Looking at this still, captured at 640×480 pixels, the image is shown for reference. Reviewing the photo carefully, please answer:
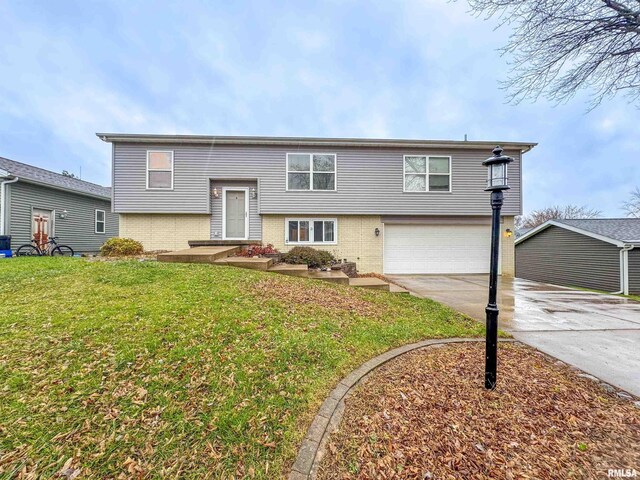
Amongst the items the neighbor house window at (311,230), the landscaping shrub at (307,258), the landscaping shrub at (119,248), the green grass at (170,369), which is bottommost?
the green grass at (170,369)

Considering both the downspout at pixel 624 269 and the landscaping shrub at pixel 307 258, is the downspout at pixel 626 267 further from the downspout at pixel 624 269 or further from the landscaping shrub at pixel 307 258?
the landscaping shrub at pixel 307 258

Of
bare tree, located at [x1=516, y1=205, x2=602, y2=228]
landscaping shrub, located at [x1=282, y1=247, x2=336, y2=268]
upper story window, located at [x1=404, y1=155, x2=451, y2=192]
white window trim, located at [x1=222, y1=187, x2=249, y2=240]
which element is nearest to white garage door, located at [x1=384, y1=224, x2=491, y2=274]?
upper story window, located at [x1=404, y1=155, x2=451, y2=192]

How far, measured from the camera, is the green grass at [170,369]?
1688 millimetres

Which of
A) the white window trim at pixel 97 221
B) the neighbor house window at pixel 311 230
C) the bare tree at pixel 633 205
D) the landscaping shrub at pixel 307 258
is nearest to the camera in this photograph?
the landscaping shrub at pixel 307 258

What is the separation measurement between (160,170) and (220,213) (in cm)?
272

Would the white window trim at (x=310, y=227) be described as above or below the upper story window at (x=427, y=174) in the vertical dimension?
below

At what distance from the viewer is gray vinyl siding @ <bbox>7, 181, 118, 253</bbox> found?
1087cm

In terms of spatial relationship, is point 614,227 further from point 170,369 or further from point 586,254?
point 170,369

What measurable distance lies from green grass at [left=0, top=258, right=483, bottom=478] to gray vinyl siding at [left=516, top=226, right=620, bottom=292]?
38.4ft

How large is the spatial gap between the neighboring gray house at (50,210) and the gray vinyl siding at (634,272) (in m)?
24.5

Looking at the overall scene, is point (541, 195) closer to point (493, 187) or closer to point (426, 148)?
point (426, 148)

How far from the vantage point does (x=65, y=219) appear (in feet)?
42.8

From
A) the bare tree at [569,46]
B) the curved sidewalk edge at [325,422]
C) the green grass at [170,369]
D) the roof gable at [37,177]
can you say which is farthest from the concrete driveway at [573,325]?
the roof gable at [37,177]

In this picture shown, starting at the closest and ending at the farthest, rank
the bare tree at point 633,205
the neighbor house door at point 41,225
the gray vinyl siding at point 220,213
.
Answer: the gray vinyl siding at point 220,213
the neighbor house door at point 41,225
the bare tree at point 633,205
